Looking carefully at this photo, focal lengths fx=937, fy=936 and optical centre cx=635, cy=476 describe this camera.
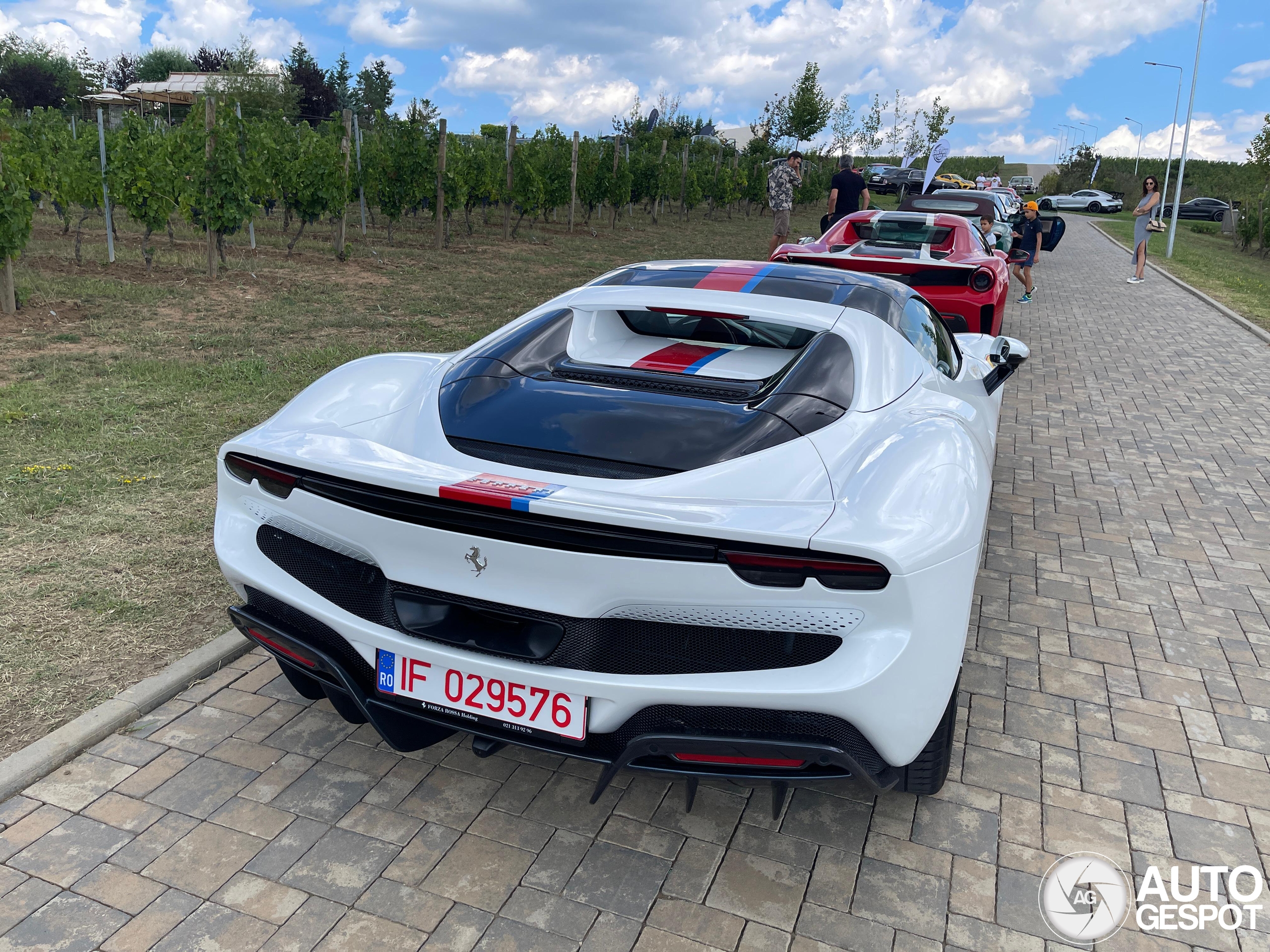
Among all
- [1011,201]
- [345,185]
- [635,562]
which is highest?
[1011,201]

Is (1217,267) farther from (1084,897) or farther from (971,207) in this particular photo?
(1084,897)

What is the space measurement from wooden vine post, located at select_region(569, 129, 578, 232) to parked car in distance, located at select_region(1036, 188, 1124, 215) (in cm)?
3812

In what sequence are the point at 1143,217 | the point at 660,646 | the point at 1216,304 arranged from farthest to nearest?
1. the point at 1143,217
2. the point at 1216,304
3. the point at 660,646

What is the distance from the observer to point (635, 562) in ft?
6.68

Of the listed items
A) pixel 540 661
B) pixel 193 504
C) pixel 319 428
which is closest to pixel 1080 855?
pixel 540 661

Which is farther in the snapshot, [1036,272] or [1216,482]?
[1036,272]

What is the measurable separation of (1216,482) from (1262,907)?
4.13 m

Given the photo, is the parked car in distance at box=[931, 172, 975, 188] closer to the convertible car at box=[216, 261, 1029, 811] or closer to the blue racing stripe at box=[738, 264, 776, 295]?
the blue racing stripe at box=[738, 264, 776, 295]

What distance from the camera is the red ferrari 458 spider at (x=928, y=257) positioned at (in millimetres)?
7352

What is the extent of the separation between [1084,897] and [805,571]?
3.95 feet

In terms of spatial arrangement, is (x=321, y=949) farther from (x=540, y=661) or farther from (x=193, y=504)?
(x=193, y=504)

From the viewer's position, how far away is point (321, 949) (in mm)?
2117

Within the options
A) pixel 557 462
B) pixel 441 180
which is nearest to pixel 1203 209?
pixel 441 180

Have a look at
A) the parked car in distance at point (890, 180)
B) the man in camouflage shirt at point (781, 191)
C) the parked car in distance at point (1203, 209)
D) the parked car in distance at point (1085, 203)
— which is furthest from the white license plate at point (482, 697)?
the parked car in distance at point (1085, 203)
